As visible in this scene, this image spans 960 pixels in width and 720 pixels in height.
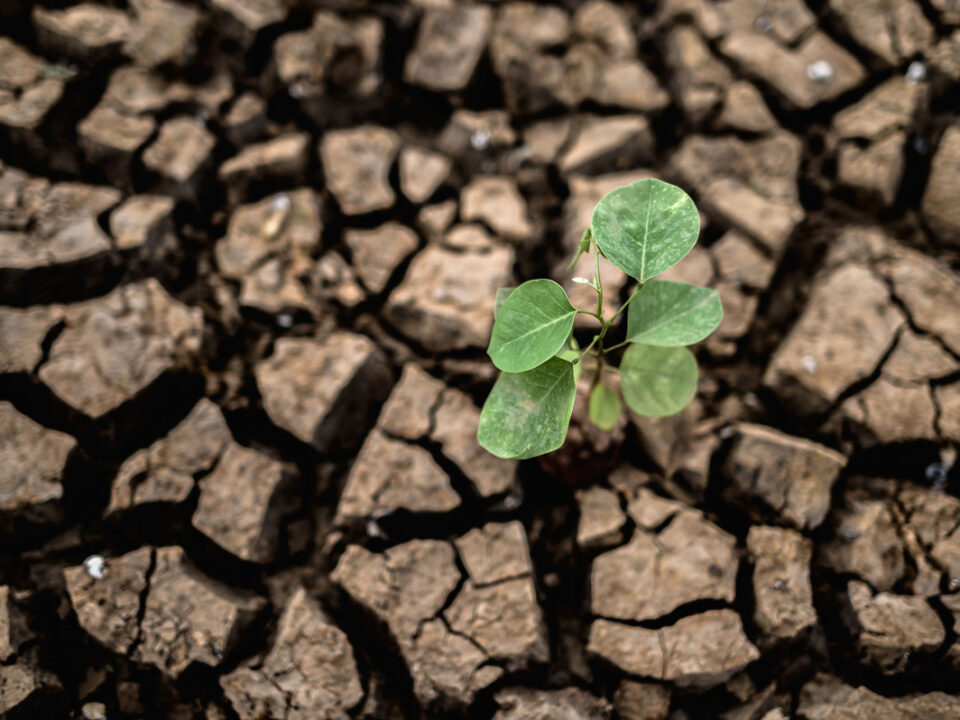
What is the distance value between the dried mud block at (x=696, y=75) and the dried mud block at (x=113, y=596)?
219 centimetres

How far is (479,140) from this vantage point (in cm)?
203

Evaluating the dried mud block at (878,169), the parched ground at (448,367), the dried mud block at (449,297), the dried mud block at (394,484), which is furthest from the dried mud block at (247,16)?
the dried mud block at (878,169)

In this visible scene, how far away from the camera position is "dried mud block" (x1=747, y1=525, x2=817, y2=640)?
1341 millimetres

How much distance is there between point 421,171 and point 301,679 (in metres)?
1.54

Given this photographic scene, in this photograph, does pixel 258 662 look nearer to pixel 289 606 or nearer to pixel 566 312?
pixel 289 606

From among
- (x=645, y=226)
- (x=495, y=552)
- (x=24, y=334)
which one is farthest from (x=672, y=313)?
(x=24, y=334)

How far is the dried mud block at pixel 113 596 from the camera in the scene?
1346mm

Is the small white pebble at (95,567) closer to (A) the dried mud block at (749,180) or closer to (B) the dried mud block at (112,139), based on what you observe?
(B) the dried mud block at (112,139)

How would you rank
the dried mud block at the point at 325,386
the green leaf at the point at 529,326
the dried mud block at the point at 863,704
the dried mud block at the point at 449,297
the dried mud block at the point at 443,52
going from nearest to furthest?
the green leaf at the point at 529,326, the dried mud block at the point at 863,704, the dried mud block at the point at 325,386, the dried mud block at the point at 449,297, the dried mud block at the point at 443,52

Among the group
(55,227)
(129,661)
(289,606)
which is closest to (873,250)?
(289,606)

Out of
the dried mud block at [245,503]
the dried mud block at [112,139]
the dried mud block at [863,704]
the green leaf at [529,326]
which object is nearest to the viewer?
the green leaf at [529,326]

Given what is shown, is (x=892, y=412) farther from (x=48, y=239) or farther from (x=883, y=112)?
(x=48, y=239)

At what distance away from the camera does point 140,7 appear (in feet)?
6.42

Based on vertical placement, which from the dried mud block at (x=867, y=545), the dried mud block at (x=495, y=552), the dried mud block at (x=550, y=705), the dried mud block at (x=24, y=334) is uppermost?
the dried mud block at (x=867, y=545)
